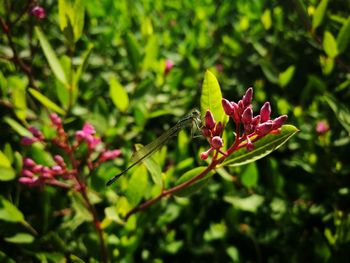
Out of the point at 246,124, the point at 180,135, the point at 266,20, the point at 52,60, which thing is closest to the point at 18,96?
the point at 52,60

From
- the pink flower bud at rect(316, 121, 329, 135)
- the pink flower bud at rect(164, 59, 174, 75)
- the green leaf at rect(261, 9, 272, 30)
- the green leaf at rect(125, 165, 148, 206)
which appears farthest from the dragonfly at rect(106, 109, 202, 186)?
the green leaf at rect(261, 9, 272, 30)

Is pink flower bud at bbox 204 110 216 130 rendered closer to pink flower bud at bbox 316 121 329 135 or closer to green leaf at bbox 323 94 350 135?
green leaf at bbox 323 94 350 135

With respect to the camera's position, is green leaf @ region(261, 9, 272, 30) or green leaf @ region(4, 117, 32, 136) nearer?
green leaf @ region(4, 117, 32, 136)

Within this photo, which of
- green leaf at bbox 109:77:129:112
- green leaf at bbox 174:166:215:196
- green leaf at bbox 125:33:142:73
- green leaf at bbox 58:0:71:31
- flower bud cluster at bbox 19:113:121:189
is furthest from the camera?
green leaf at bbox 125:33:142:73

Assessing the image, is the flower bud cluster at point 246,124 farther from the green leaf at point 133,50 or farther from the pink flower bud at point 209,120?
the green leaf at point 133,50

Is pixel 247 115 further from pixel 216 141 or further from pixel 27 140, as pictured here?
pixel 27 140

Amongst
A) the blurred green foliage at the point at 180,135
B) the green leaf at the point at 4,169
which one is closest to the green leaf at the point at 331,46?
the blurred green foliage at the point at 180,135
